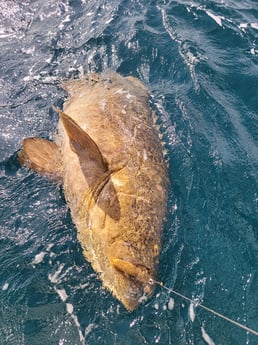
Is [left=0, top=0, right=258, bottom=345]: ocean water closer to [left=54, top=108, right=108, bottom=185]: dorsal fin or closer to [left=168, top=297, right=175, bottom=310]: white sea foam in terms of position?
[left=168, top=297, right=175, bottom=310]: white sea foam

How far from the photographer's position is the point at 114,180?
4.36m

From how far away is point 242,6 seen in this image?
1012 cm

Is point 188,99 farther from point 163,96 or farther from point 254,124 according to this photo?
point 254,124

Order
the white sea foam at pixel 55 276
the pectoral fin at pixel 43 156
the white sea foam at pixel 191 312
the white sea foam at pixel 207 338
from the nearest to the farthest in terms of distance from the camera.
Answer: the white sea foam at pixel 207 338
the white sea foam at pixel 191 312
the white sea foam at pixel 55 276
the pectoral fin at pixel 43 156

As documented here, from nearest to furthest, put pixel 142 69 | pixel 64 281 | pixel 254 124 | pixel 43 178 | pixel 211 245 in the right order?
pixel 64 281 → pixel 211 245 → pixel 43 178 → pixel 254 124 → pixel 142 69

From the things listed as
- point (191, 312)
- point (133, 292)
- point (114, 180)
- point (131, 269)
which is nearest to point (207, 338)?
point (191, 312)

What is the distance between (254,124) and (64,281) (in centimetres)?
436

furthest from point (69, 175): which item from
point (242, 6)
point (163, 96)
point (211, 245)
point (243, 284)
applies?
point (242, 6)

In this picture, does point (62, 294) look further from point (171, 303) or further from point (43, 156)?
point (43, 156)

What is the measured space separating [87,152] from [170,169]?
60.9 inches

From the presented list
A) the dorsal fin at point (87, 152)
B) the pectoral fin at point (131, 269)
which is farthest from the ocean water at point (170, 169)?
the dorsal fin at point (87, 152)

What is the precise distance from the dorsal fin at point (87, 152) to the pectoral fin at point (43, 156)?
2.37 feet

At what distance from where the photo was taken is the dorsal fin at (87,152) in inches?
166

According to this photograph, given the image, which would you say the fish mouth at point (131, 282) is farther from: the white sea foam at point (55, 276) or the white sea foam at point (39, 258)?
the white sea foam at point (39, 258)
